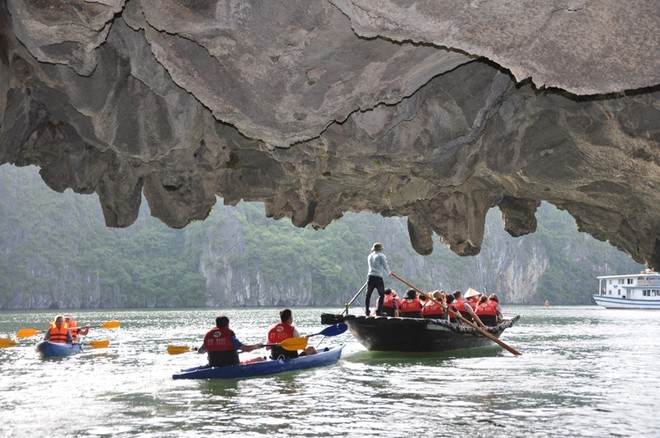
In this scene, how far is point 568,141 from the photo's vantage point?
12469 mm

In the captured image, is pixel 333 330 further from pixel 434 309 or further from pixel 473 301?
pixel 473 301

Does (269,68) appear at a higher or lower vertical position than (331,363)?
higher

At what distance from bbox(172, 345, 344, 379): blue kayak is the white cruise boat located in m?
76.9

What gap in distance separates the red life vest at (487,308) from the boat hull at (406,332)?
1.96 meters

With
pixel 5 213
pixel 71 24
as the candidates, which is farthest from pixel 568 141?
pixel 5 213

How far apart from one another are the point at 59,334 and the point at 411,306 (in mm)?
11466

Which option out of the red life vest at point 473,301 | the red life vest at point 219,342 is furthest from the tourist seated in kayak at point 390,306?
the red life vest at point 219,342

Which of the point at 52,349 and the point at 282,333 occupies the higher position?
the point at 282,333

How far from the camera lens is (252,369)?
54.5 feet

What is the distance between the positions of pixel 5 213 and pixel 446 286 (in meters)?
84.9

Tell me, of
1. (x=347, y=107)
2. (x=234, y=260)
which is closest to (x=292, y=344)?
(x=347, y=107)

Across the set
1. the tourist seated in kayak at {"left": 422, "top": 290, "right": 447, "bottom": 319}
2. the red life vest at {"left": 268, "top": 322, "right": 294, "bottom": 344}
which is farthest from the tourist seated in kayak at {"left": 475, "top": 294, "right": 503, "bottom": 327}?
the red life vest at {"left": 268, "top": 322, "right": 294, "bottom": 344}

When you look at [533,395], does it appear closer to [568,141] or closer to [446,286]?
[568,141]

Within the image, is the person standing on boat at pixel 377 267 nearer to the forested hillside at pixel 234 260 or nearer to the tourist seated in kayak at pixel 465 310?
the tourist seated in kayak at pixel 465 310
